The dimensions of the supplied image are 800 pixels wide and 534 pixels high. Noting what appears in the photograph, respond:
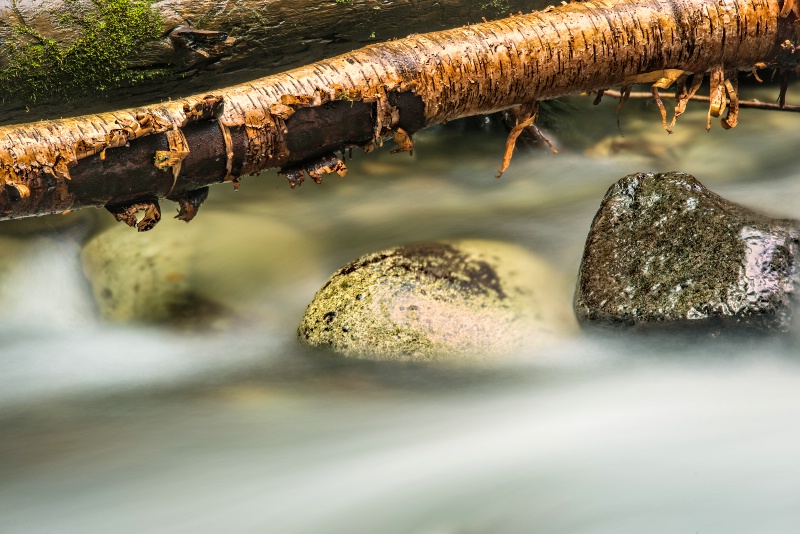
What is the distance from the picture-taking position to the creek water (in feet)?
6.72

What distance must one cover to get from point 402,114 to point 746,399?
4.80 ft

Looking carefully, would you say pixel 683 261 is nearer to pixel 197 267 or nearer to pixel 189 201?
pixel 189 201

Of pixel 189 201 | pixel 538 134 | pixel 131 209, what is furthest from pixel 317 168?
pixel 538 134

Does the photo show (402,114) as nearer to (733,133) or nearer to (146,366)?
(146,366)

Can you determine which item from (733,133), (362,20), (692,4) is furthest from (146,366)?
(733,133)

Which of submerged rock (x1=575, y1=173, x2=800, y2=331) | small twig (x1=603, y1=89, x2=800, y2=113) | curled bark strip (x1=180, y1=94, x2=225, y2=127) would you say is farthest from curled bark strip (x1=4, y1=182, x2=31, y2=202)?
small twig (x1=603, y1=89, x2=800, y2=113)

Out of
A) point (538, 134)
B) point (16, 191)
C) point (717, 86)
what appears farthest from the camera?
point (538, 134)

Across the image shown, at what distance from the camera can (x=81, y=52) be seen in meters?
3.07

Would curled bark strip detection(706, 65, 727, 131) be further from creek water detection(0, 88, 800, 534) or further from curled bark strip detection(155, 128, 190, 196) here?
curled bark strip detection(155, 128, 190, 196)

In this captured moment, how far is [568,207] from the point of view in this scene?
3635 mm

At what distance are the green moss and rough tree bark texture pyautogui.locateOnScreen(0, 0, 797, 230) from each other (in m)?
0.70

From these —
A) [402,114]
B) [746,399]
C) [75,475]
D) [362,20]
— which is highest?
[362,20]

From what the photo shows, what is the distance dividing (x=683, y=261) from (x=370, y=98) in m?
1.22

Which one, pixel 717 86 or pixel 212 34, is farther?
pixel 212 34
